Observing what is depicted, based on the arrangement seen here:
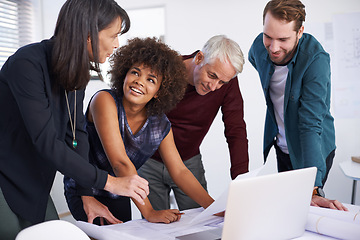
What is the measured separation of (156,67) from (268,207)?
75 centimetres

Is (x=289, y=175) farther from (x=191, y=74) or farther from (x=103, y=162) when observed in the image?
(x=191, y=74)

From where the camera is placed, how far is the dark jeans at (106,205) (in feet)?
5.00

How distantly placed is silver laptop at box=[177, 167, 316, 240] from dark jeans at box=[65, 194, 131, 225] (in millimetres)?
522

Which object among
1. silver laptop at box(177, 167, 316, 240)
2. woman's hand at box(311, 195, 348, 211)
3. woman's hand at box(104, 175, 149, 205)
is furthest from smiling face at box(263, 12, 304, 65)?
woman's hand at box(104, 175, 149, 205)

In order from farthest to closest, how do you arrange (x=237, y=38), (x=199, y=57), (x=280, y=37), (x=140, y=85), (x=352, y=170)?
(x=237, y=38) < (x=352, y=170) < (x=199, y=57) < (x=280, y=37) < (x=140, y=85)

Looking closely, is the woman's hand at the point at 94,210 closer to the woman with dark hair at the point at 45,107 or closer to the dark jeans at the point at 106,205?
the dark jeans at the point at 106,205

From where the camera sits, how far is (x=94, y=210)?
1469 mm

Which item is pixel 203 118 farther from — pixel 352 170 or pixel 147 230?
pixel 352 170

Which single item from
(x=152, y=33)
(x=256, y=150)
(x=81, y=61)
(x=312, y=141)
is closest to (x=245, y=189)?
(x=81, y=61)

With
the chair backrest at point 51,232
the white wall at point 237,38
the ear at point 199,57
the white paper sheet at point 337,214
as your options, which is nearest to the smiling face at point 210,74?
the ear at point 199,57

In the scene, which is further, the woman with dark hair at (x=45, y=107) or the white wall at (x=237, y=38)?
the white wall at (x=237, y=38)

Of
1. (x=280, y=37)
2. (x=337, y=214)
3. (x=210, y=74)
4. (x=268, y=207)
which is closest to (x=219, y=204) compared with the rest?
Answer: (x=268, y=207)

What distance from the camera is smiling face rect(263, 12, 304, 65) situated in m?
1.71

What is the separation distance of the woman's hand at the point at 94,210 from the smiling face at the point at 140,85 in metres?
0.42
